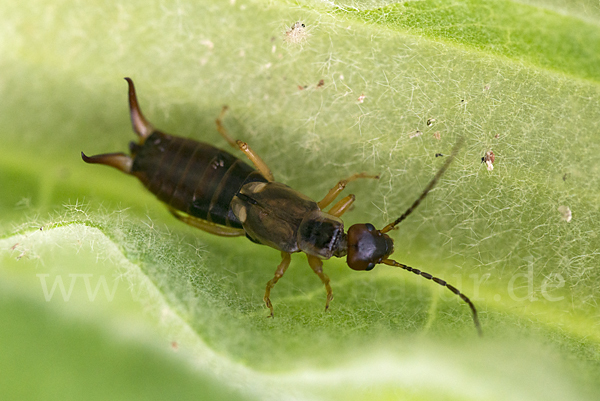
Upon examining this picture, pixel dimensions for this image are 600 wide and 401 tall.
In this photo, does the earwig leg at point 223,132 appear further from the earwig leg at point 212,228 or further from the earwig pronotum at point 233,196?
the earwig leg at point 212,228

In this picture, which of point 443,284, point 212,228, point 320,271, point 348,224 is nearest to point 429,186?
point 443,284

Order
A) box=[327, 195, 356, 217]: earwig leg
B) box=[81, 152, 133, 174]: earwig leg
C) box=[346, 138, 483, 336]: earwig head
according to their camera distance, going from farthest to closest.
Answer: box=[81, 152, 133, 174]: earwig leg < box=[327, 195, 356, 217]: earwig leg < box=[346, 138, 483, 336]: earwig head

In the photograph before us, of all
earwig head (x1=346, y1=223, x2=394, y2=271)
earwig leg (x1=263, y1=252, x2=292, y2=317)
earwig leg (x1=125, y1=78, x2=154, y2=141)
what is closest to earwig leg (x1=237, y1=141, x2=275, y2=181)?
earwig leg (x1=263, y1=252, x2=292, y2=317)

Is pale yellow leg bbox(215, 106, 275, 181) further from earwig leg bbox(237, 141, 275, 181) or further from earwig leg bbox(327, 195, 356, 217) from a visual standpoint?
earwig leg bbox(327, 195, 356, 217)

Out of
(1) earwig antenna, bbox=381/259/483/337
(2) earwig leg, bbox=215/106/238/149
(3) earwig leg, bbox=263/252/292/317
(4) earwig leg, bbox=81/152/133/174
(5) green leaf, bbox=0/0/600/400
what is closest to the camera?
(5) green leaf, bbox=0/0/600/400

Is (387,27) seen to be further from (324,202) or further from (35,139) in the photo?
(35,139)

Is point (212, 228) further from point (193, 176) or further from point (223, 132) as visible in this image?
point (223, 132)

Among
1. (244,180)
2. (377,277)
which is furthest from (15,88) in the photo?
(377,277)
